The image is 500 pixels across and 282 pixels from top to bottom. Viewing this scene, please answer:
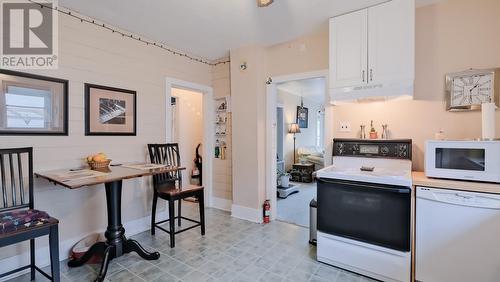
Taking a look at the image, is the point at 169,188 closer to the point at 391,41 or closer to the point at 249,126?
the point at 249,126

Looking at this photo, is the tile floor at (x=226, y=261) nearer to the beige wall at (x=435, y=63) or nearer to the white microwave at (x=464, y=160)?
the white microwave at (x=464, y=160)

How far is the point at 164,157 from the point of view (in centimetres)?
309

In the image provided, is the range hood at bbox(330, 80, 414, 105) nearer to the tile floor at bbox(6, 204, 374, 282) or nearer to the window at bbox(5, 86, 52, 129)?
the tile floor at bbox(6, 204, 374, 282)

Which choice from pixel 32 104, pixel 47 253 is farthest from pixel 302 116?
pixel 47 253

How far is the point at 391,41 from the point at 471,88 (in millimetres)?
824

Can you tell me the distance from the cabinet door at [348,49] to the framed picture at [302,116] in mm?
4791

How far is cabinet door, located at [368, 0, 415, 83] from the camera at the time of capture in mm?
2094

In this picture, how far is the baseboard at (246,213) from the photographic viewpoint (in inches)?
132

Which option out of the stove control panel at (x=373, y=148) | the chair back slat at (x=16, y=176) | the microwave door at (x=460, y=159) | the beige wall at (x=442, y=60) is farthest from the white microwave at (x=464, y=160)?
the chair back slat at (x=16, y=176)

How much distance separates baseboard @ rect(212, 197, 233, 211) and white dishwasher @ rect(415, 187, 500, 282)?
8.59 feet

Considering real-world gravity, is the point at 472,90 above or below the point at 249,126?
above

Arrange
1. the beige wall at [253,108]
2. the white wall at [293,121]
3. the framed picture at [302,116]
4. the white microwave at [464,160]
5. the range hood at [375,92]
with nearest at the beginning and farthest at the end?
the white microwave at [464,160] → the range hood at [375,92] → the beige wall at [253,108] → the white wall at [293,121] → the framed picture at [302,116]

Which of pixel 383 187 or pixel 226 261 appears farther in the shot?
A: pixel 226 261

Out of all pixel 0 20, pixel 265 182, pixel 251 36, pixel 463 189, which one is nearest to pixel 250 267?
pixel 265 182
